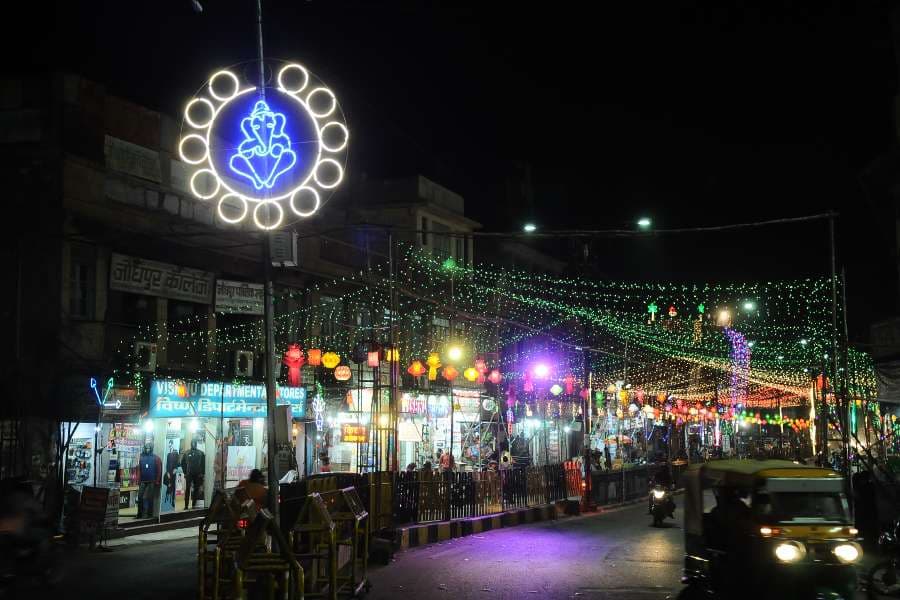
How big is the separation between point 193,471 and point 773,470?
694 inches

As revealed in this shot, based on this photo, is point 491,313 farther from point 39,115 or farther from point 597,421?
point 39,115

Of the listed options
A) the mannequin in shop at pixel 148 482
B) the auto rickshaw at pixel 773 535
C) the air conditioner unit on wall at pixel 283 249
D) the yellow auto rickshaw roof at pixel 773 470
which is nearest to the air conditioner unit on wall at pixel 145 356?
the mannequin in shop at pixel 148 482

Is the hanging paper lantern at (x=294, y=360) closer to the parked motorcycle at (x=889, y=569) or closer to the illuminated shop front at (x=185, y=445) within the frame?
the illuminated shop front at (x=185, y=445)

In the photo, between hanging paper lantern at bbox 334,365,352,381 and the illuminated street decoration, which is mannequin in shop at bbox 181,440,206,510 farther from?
the illuminated street decoration

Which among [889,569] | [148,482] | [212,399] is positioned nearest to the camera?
[889,569]

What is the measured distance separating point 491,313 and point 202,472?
56.8ft

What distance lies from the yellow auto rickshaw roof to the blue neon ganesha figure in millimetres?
8214

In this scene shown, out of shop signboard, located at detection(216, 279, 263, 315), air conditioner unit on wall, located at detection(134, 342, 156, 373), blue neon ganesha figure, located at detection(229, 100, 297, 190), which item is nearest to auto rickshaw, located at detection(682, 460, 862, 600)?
blue neon ganesha figure, located at detection(229, 100, 297, 190)

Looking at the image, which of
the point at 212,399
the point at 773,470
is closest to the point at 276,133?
the point at 773,470

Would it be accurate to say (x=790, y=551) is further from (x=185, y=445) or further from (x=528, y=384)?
(x=528, y=384)

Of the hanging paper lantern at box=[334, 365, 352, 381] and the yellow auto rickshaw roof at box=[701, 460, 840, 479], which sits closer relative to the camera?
A: the yellow auto rickshaw roof at box=[701, 460, 840, 479]

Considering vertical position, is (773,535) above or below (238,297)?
below

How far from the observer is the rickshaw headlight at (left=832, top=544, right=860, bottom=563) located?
33.9ft

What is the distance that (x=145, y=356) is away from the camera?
22469 mm
